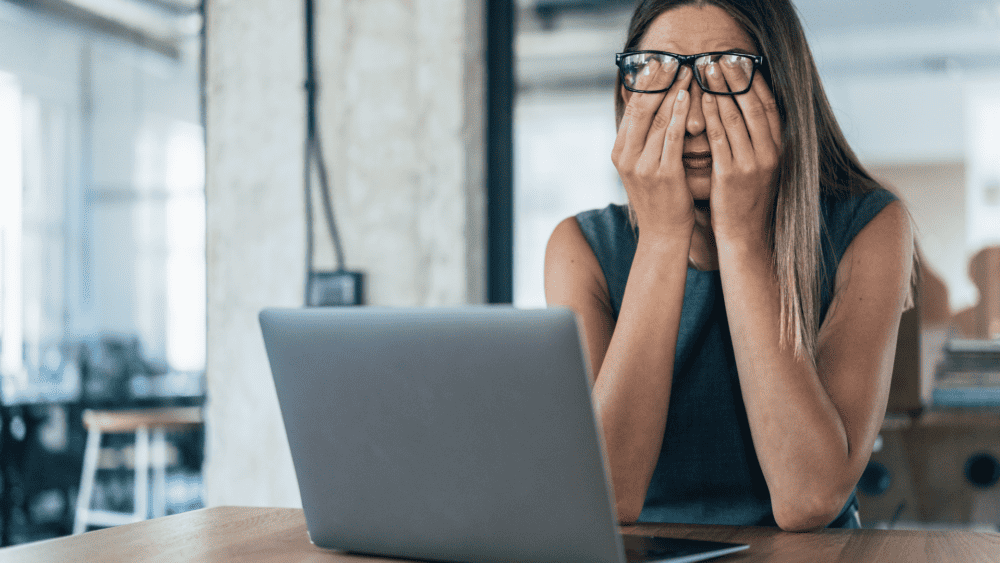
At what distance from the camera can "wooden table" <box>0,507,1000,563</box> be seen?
64cm

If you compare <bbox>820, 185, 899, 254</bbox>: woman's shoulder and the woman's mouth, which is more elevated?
the woman's mouth

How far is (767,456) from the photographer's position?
825 mm

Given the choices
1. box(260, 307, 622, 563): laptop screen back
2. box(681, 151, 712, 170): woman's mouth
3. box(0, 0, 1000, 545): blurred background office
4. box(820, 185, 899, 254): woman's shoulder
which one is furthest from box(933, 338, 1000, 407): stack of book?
box(260, 307, 622, 563): laptop screen back

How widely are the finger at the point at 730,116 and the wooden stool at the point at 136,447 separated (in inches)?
70.4

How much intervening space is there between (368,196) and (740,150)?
1100 millimetres

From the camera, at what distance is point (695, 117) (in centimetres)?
95

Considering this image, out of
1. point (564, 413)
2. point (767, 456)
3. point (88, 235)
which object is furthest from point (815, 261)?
point (88, 235)

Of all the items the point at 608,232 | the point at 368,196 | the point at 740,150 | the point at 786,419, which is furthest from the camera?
the point at 368,196

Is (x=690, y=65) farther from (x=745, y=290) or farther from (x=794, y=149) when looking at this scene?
(x=745, y=290)

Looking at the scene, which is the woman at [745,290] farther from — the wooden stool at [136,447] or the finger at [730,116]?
the wooden stool at [136,447]

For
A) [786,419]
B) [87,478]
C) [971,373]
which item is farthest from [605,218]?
[87,478]

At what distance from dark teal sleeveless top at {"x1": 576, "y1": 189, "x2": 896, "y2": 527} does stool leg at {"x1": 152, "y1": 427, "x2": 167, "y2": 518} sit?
1.65 metres

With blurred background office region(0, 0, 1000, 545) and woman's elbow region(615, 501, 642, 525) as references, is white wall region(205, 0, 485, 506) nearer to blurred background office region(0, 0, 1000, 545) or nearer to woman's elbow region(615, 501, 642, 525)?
blurred background office region(0, 0, 1000, 545)

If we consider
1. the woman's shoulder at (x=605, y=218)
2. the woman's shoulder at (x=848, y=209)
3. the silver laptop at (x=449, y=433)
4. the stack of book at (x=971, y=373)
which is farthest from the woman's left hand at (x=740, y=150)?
the stack of book at (x=971, y=373)
